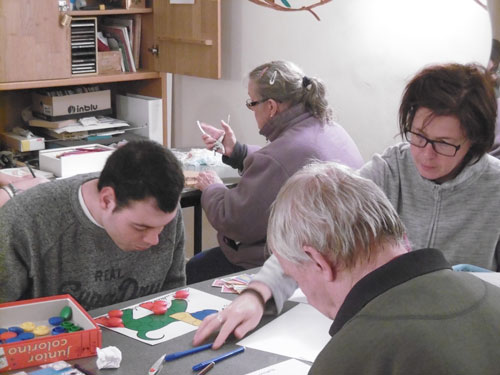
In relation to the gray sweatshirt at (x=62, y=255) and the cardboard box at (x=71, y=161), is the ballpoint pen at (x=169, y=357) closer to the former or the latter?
the gray sweatshirt at (x=62, y=255)

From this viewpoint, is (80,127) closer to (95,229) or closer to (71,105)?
(71,105)

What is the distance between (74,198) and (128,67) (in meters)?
2.32

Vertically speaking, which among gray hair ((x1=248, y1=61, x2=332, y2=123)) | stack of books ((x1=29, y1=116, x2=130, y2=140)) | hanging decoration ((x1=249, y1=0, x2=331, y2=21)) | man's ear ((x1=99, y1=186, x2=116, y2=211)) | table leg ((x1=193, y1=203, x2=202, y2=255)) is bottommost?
table leg ((x1=193, y1=203, x2=202, y2=255))

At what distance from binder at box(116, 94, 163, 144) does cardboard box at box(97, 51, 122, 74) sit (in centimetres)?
21

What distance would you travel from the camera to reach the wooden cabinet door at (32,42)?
3387mm

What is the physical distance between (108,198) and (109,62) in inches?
92.2

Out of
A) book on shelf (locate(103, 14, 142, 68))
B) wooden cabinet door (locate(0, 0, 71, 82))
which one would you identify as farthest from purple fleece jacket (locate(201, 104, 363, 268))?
book on shelf (locate(103, 14, 142, 68))

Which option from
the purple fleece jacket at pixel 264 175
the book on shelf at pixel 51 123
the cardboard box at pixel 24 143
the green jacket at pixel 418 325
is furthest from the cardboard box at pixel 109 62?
the green jacket at pixel 418 325

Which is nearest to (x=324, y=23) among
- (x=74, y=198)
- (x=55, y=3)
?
(x=55, y=3)

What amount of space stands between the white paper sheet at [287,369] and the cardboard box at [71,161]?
181cm

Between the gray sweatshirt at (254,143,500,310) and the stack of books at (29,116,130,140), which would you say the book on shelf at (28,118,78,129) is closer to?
the stack of books at (29,116,130,140)

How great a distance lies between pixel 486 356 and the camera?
94 centimetres

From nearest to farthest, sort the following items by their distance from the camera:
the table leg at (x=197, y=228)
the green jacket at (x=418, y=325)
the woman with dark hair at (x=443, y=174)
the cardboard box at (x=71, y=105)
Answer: the green jacket at (x=418, y=325)
the woman with dark hair at (x=443, y=174)
the table leg at (x=197, y=228)
the cardboard box at (x=71, y=105)

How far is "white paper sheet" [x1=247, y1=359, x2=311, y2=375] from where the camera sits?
1.42 meters
